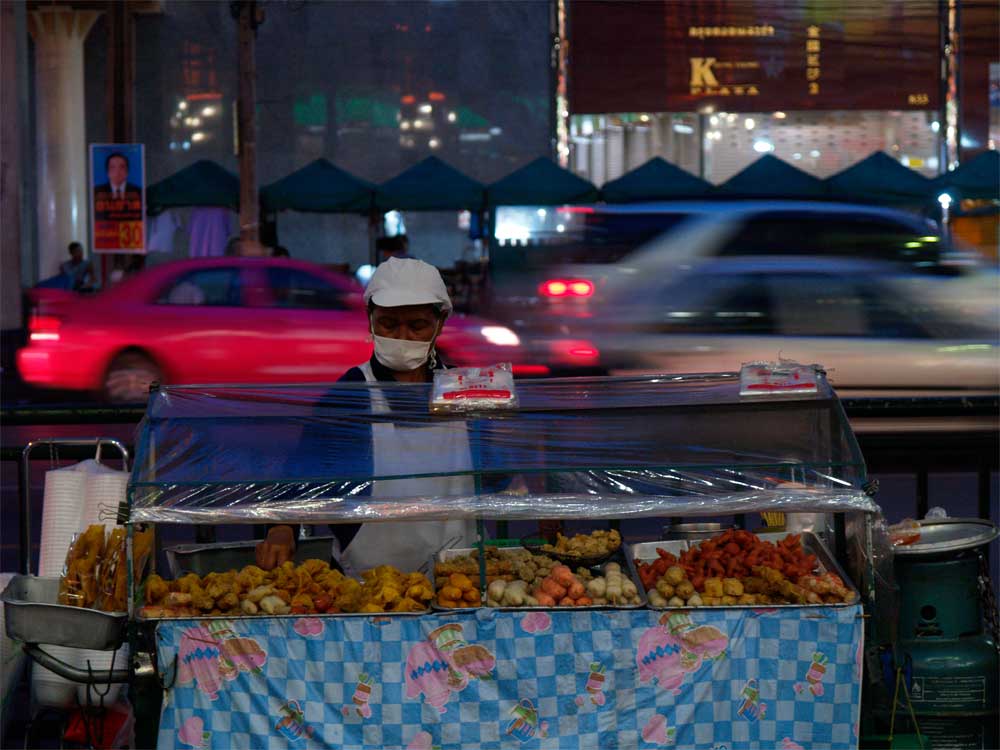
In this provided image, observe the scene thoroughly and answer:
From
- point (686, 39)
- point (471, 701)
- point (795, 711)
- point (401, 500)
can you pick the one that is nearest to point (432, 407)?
point (401, 500)

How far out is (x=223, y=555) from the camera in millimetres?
4074

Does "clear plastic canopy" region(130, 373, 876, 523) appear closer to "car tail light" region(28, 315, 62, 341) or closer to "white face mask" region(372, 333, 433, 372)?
"white face mask" region(372, 333, 433, 372)

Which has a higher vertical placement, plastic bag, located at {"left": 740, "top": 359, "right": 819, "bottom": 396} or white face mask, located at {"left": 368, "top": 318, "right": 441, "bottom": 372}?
white face mask, located at {"left": 368, "top": 318, "right": 441, "bottom": 372}

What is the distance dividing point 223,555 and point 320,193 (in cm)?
1306

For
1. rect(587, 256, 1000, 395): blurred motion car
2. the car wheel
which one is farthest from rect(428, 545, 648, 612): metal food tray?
the car wheel

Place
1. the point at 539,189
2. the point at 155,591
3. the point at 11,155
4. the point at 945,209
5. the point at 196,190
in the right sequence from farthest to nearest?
the point at 11,155
the point at 945,209
the point at 196,190
the point at 539,189
the point at 155,591

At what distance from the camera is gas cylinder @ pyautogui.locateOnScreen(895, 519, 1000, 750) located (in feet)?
12.2

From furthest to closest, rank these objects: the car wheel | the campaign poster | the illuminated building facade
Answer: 1. the illuminated building facade
2. the campaign poster
3. the car wheel

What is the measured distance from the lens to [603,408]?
4.01 metres

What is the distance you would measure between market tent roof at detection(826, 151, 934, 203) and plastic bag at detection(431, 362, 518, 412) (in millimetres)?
13743

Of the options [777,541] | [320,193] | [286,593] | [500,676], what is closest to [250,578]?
[286,593]

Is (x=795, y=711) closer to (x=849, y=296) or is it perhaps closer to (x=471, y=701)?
(x=471, y=701)

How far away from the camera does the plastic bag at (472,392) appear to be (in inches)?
149

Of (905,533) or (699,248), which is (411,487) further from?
(699,248)
